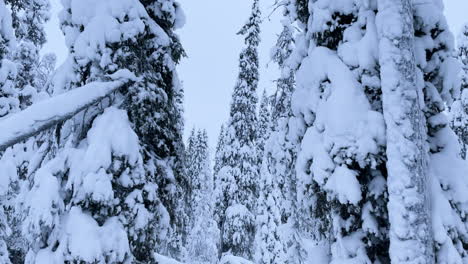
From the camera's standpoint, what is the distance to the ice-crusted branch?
4.23m

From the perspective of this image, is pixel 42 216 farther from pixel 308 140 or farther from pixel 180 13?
pixel 180 13

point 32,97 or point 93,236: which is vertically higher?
point 32,97

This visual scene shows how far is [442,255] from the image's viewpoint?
456cm

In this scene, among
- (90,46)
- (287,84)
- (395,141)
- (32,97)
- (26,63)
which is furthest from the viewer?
(26,63)

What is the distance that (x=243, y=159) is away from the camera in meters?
28.8

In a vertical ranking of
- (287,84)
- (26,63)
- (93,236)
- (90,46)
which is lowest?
(93,236)

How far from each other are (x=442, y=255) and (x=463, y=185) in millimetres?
939

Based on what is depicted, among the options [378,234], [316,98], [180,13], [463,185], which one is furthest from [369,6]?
[180,13]

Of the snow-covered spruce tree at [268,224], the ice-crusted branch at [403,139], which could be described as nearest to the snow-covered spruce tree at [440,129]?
the ice-crusted branch at [403,139]

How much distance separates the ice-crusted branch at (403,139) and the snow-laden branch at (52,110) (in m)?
3.61

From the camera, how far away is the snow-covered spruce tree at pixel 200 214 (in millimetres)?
43719

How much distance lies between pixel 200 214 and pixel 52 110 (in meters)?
46.5

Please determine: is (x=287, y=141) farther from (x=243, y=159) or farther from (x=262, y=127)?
(x=262, y=127)

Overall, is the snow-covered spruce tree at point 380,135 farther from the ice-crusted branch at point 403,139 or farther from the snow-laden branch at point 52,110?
the snow-laden branch at point 52,110
